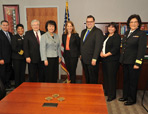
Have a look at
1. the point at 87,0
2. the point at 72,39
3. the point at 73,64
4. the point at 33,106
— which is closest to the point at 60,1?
the point at 87,0

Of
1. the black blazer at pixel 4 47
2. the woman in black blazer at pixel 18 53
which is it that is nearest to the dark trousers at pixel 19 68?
the woman in black blazer at pixel 18 53

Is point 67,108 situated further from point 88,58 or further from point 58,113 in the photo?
point 88,58

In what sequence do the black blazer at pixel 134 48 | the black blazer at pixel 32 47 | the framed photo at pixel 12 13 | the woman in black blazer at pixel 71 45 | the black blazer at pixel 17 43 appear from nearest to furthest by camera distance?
the black blazer at pixel 134 48, the black blazer at pixel 32 47, the woman in black blazer at pixel 71 45, the black blazer at pixel 17 43, the framed photo at pixel 12 13

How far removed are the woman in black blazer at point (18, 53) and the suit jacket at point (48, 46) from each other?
66cm

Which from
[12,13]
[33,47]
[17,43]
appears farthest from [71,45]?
[12,13]

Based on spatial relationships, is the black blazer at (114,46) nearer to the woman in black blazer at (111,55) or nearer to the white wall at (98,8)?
the woman in black blazer at (111,55)

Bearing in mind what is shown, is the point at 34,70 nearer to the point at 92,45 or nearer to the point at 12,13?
the point at 92,45

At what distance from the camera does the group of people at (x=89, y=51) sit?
8.05ft

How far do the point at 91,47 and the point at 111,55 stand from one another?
16.6 inches

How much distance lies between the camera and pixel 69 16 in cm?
405

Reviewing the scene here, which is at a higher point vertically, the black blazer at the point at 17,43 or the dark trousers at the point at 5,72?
the black blazer at the point at 17,43

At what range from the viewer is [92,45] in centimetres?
259

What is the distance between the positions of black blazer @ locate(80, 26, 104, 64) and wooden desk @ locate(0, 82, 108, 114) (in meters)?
0.98

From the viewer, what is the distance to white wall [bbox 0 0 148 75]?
3869 millimetres
